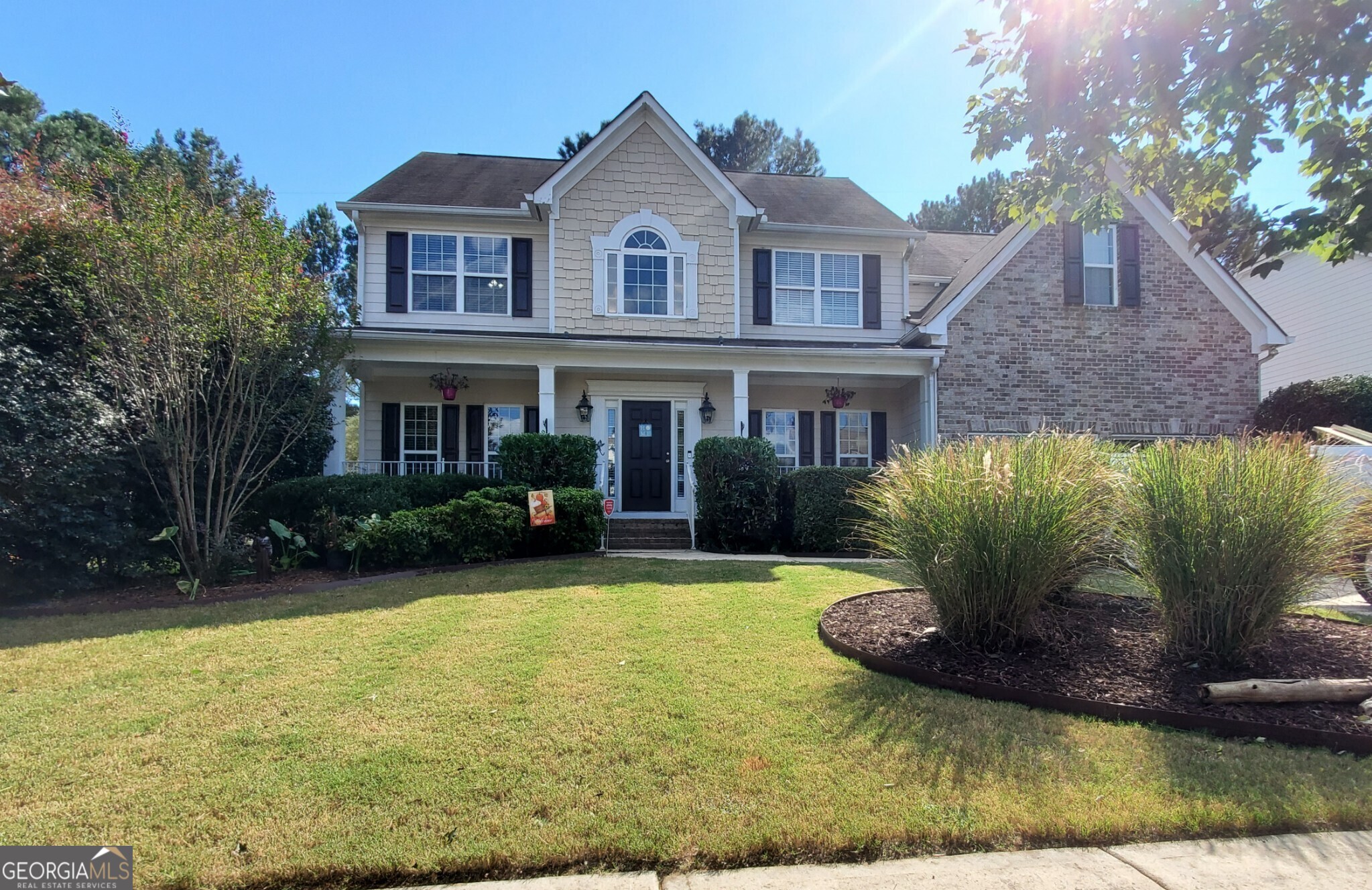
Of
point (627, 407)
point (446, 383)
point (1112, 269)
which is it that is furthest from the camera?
point (1112, 269)

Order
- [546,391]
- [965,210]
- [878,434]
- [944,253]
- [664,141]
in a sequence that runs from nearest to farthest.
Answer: [546,391] < [664,141] < [878,434] < [944,253] < [965,210]

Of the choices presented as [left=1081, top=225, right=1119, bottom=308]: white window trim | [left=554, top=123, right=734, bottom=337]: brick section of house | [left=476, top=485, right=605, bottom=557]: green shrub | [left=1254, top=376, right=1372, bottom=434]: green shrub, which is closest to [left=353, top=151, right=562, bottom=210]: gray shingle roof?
[left=554, top=123, right=734, bottom=337]: brick section of house

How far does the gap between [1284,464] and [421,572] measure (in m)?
8.26

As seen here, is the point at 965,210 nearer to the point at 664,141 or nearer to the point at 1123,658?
the point at 664,141

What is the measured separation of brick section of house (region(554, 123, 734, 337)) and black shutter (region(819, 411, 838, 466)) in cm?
291

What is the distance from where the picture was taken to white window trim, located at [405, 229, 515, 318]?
1284 cm

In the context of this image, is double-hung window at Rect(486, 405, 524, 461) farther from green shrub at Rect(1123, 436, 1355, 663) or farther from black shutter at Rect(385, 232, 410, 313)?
green shrub at Rect(1123, 436, 1355, 663)

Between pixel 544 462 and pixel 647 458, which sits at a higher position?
pixel 647 458

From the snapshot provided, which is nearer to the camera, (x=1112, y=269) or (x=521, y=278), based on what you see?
(x=1112, y=269)

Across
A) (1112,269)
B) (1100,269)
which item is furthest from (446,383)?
(1112,269)

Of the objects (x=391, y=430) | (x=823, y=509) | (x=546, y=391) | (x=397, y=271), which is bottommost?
(x=823, y=509)

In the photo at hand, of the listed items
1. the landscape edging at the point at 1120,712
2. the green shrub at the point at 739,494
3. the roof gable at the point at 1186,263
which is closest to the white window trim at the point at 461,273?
the green shrub at the point at 739,494

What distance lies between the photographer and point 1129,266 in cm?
1290

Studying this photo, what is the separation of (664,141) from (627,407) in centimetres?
531
